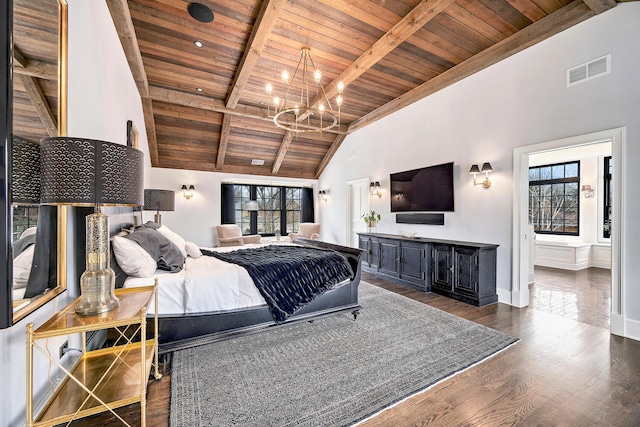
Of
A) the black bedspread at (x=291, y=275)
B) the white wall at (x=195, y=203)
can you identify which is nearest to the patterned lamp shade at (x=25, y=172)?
the black bedspread at (x=291, y=275)

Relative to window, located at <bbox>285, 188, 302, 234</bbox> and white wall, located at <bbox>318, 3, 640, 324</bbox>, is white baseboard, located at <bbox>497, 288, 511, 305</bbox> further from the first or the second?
window, located at <bbox>285, 188, 302, 234</bbox>

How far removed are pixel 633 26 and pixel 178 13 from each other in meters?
5.08

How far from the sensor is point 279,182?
835 centimetres

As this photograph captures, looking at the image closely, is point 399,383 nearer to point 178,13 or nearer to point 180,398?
point 180,398

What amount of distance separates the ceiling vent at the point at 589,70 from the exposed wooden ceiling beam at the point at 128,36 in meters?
5.11

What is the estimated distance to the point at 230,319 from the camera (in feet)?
8.35

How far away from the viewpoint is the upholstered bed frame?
230 cm

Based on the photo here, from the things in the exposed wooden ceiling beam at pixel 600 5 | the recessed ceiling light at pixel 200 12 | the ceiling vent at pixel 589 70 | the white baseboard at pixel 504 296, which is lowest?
the white baseboard at pixel 504 296

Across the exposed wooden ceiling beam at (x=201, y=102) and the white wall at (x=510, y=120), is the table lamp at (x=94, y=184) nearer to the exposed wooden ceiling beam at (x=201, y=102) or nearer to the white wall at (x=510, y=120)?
the exposed wooden ceiling beam at (x=201, y=102)

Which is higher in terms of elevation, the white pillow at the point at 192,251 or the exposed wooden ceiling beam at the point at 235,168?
the exposed wooden ceiling beam at the point at 235,168

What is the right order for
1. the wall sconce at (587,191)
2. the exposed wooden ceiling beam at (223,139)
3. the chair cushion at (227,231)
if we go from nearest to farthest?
A: the exposed wooden ceiling beam at (223,139) < the wall sconce at (587,191) < the chair cushion at (227,231)

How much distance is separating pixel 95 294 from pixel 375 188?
544cm

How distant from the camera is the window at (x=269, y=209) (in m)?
8.02

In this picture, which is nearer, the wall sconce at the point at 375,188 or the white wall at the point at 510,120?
the white wall at the point at 510,120
